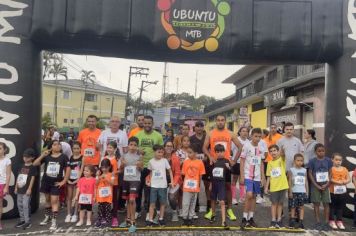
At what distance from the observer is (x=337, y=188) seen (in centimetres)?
678

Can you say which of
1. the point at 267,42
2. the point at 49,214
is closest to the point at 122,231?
the point at 49,214

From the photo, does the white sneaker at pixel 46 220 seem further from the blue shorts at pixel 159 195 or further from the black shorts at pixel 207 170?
the black shorts at pixel 207 170

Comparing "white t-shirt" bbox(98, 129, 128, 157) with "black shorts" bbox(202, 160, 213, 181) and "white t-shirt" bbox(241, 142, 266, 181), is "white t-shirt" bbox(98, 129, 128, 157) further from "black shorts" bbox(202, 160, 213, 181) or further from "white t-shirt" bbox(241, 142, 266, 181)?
"white t-shirt" bbox(241, 142, 266, 181)

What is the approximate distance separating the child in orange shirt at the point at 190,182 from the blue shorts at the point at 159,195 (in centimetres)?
36

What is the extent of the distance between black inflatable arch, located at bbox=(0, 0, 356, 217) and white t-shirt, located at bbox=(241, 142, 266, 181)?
72.4 inches

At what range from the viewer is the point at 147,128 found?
715 cm

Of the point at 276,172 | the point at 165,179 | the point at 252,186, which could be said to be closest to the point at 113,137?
Answer: the point at 165,179

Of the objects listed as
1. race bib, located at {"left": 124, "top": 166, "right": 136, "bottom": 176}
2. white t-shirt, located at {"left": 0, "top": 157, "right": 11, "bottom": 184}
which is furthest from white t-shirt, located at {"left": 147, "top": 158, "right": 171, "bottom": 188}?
white t-shirt, located at {"left": 0, "top": 157, "right": 11, "bottom": 184}

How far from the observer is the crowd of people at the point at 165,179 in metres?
6.59

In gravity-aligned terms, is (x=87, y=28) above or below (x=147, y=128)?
above

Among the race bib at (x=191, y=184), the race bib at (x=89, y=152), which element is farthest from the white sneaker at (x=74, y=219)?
the race bib at (x=191, y=184)

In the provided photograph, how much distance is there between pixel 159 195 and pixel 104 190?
0.98 metres

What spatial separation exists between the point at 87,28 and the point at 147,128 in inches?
88.7

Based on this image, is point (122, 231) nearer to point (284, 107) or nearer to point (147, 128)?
point (147, 128)
